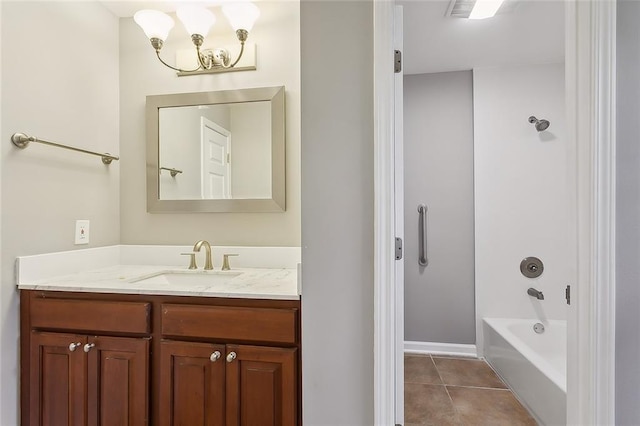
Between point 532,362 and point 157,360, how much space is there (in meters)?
1.93

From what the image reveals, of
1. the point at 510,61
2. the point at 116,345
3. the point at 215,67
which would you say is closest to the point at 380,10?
the point at 215,67

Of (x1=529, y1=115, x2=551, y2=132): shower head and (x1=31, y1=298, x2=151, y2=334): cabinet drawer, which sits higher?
(x1=529, y1=115, x2=551, y2=132): shower head

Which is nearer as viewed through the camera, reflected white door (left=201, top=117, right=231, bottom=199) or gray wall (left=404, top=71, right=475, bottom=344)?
reflected white door (left=201, top=117, right=231, bottom=199)

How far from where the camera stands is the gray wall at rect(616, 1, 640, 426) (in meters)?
0.99

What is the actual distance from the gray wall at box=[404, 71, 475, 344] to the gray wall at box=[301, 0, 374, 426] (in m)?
1.59

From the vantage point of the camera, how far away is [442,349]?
8.46 ft

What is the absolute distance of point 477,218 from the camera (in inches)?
99.6

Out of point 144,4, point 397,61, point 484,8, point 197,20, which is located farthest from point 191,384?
point 484,8

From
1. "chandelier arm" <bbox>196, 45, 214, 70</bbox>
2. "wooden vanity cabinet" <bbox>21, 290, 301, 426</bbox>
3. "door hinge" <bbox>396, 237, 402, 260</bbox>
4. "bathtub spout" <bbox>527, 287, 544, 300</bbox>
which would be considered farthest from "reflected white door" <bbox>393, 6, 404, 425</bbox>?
"bathtub spout" <bbox>527, 287, 544, 300</bbox>

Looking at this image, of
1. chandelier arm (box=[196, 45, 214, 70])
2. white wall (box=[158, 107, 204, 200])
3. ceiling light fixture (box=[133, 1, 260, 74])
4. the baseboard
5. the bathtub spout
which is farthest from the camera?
the baseboard

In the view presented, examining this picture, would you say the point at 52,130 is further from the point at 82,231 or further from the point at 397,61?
the point at 397,61

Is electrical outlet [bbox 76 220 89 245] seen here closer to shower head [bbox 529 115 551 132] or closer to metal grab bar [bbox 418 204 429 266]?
metal grab bar [bbox 418 204 429 266]

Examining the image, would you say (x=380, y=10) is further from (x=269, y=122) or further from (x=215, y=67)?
(x=215, y=67)

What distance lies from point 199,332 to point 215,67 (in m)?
1.39
